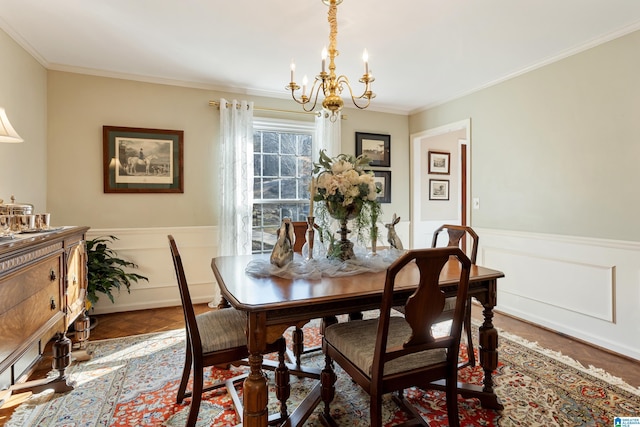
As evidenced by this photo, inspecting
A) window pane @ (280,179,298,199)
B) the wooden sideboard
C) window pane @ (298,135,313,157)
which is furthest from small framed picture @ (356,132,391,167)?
the wooden sideboard

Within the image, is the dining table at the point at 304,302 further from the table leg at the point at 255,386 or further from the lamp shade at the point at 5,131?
the lamp shade at the point at 5,131

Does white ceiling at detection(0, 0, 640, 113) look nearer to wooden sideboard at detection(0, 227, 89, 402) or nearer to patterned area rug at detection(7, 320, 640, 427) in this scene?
wooden sideboard at detection(0, 227, 89, 402)

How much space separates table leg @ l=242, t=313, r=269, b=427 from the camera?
132 centimetres

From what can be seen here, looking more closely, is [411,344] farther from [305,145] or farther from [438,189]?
[438,189]

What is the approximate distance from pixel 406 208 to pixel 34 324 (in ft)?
13.6

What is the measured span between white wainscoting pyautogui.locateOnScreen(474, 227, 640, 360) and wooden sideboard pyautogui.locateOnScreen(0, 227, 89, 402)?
3678 millimetres

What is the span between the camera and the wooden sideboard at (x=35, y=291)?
1.37 metres

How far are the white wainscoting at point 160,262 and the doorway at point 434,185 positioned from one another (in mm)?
2767

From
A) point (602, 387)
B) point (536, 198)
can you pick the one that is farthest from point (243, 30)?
point (602, 387)

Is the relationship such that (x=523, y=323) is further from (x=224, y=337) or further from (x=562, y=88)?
(x=224, y=337)

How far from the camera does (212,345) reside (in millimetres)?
1619

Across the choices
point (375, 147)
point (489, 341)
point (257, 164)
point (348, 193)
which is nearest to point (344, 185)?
point (348, 193)

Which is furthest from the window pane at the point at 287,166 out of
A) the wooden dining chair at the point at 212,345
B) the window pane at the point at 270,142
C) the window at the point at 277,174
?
the wooden dining chair at the point at 212,345

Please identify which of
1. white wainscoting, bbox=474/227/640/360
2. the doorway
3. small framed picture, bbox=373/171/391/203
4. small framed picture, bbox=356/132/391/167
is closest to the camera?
white wainscoting, bbox=474/227/640/360
